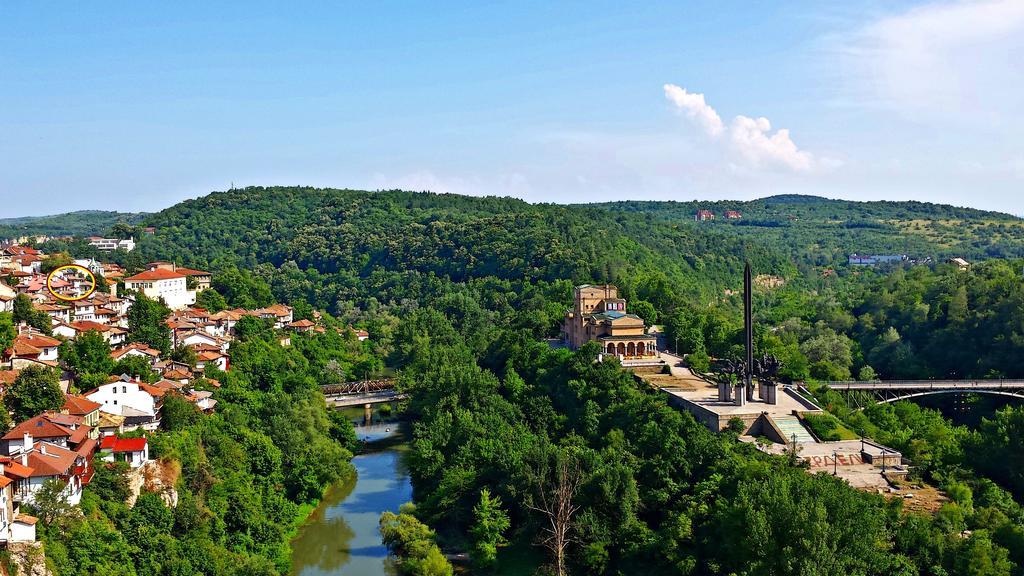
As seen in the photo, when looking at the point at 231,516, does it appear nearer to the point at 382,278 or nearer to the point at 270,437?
the point at 270,437

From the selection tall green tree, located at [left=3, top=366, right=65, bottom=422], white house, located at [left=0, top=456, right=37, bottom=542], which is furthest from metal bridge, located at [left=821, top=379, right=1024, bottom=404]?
white house, located at [left=0, top=456, right=37, bottom=542]

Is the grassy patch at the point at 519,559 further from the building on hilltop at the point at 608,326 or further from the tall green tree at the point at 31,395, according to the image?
the building on hilltop at the point at 608,326

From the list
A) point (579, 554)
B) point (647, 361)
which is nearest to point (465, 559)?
point (579, 554)

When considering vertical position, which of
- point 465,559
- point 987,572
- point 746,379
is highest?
point 746,379

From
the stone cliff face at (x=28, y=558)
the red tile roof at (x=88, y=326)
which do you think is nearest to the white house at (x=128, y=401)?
the red tile roof at (x=88, y=326)

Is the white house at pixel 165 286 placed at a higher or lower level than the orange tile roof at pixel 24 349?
higher
